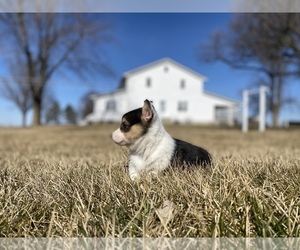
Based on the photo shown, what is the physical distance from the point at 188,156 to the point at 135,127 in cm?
47

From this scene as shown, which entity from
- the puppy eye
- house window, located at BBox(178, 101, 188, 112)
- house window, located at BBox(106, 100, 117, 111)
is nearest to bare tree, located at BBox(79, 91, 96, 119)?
house window, located at BBox(106, 100, 117, 111)

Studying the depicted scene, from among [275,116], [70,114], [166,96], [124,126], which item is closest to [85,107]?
[70,114]

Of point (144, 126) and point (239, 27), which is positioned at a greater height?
point (239, 27)

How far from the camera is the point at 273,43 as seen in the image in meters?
15.1

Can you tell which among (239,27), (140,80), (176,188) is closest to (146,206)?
(176,188)

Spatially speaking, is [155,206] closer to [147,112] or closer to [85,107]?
[147,112]

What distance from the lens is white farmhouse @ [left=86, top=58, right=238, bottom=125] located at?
36.8 meters

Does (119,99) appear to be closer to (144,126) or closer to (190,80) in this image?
(190,80)

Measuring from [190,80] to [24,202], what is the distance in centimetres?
3761

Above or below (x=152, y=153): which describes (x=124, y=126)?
above

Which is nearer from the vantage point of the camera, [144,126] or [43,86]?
[144,126]

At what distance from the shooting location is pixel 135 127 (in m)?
2.53

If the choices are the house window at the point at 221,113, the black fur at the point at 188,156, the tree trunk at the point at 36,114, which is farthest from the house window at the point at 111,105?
the black fur at the point at 188,156

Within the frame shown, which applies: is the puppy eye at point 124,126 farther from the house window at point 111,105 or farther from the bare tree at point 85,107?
the bare tree at point 85,107
